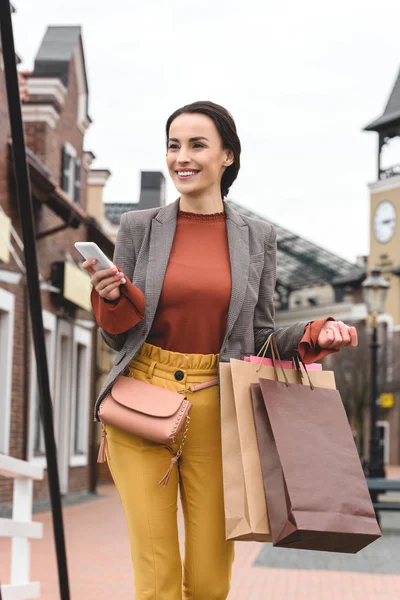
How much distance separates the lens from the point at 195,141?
11.1ft

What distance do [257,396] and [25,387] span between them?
13172mm

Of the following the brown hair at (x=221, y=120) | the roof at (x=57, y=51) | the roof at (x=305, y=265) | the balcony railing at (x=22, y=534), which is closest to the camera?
the brown hair at (x=221, y=120)

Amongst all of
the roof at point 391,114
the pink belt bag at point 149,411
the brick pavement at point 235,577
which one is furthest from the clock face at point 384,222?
the pink belt bag at point 149,411

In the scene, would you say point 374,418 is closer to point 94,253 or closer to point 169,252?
point 169,252

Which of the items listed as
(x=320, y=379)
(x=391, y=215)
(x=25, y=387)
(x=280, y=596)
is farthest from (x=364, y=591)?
(x=391, y=215)

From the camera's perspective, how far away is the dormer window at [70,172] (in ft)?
63.0

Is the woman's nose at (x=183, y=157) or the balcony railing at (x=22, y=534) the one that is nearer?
the woman's nose at (x=183, y=157)

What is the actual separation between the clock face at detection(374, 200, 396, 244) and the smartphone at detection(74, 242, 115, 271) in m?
55.8

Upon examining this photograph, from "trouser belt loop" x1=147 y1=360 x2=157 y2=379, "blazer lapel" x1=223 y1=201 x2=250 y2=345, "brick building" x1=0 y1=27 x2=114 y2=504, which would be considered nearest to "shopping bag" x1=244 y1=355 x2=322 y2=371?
"blazer lapel" x1=223 y1=201 x2=250 y2=345

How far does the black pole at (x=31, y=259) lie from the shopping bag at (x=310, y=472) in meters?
0.88

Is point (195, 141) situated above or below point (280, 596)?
above

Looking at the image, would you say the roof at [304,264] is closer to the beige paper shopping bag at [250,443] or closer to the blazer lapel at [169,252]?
the blazer lapel at [169,252]

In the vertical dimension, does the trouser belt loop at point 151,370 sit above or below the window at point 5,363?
above

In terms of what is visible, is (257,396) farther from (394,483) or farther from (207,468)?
(394,483)
